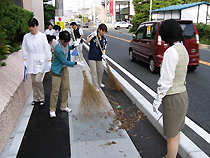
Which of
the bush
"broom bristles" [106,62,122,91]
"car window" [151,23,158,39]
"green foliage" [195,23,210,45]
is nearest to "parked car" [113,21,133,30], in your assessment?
"green foliage" [195,23,210,45]

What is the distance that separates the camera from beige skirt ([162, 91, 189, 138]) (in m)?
2.73

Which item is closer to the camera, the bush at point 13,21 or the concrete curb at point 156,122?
the concrete curb at point 156,122

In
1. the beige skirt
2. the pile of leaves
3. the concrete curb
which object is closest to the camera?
the beige skirt

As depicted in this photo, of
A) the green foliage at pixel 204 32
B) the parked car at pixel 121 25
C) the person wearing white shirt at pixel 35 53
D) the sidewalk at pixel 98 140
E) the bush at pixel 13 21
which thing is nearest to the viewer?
the sidewalk at pixel 98 140

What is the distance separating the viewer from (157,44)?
8.16 metres

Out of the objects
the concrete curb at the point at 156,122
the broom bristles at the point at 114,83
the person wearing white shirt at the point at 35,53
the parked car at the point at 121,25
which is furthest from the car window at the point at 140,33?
the parked car at the point at 121,25

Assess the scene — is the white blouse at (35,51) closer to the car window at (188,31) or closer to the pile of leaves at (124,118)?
the pile of leaves at (124,118)

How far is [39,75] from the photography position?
5.16m

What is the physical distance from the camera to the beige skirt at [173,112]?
2730mm

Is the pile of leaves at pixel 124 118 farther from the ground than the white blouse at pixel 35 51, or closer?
closer

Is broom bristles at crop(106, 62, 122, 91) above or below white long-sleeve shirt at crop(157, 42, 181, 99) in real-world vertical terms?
below

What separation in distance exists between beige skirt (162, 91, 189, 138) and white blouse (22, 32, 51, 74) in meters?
3.17

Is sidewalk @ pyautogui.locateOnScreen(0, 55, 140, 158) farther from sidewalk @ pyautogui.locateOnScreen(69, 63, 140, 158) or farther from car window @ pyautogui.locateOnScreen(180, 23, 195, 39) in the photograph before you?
car window @ pyautogui.locateOnScreen(180, 23, 195, 39)

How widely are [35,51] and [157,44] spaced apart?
4631 mm
